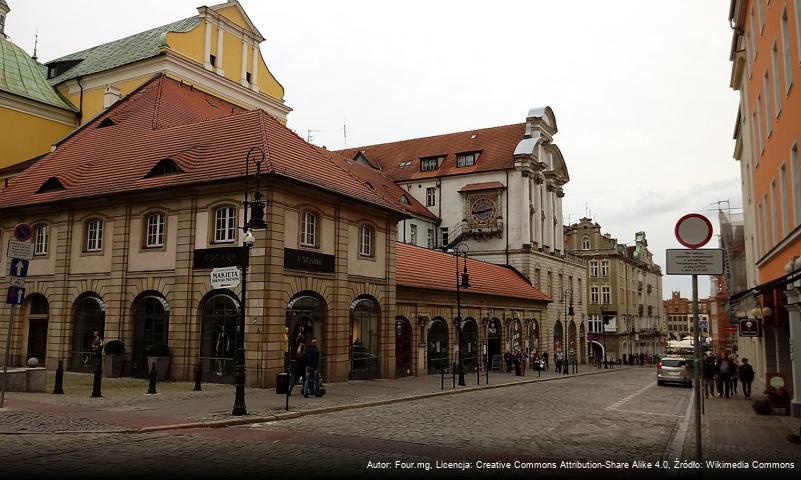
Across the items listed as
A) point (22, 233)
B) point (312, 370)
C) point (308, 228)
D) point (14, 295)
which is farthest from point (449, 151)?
point (14, 295)

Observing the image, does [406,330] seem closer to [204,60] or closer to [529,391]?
[529,391]

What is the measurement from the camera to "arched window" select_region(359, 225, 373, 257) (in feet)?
93.6

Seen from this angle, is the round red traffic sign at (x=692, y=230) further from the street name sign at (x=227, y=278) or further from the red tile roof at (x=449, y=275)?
the red tile roof at (x=449, y=275)

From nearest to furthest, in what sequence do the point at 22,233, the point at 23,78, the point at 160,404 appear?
1. the point at 22,233
2. the point at 160,404
3. the point at 23,78

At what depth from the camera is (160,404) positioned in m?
17.8

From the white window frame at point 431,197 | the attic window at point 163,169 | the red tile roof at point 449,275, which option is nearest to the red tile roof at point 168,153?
the attic window at point 163,169

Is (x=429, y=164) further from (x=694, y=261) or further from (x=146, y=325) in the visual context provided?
(x=694, y=261)

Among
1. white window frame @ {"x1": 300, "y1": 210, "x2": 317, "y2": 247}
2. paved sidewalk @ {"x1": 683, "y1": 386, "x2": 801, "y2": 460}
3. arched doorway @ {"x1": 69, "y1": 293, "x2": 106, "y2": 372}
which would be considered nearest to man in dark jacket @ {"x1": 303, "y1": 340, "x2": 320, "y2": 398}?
white window frame @ {"x1": 300, "y1": 210, "x2": 317, "y2": 247}

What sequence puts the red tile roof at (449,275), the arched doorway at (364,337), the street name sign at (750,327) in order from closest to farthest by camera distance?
1. the street name sign at (750,327)
2. the arched doorway at (364,337)
3. the red tile roof at (449,275)

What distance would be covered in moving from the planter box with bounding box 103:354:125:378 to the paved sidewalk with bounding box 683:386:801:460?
20.2 m

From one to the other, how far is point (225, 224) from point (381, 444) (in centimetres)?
1448

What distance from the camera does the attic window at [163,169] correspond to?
26283 millimetres

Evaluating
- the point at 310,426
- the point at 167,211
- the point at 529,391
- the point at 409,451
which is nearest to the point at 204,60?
the point at 167,211

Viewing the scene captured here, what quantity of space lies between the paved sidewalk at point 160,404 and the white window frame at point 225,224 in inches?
211
